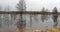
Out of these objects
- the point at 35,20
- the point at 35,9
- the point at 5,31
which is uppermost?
the point at 35,9

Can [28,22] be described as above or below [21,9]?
below

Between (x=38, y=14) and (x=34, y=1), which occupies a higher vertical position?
(x=34, y=1)

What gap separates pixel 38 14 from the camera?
6.35 ft

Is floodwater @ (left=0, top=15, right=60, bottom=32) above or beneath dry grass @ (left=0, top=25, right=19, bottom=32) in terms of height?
above

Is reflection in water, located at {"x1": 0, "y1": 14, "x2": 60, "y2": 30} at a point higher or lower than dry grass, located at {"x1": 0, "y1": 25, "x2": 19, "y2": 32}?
higher

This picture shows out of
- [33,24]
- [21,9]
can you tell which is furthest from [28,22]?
[21,9]

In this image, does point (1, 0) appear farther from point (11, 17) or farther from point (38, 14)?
point (38, 14)

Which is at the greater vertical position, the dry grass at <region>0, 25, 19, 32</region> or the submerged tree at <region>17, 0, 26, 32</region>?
the submerged tree at <region>17, 0, 26, 32</region>

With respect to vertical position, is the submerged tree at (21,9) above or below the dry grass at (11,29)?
above

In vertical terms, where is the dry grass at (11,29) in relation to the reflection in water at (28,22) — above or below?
below

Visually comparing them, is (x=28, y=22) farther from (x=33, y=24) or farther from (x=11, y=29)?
(x=11, y=29)

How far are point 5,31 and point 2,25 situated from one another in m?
0.08

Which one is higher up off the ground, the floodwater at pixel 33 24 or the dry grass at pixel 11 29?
the floodwater at pixel 33 24

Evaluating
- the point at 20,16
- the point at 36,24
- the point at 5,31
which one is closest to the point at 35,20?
the point at 36,24
